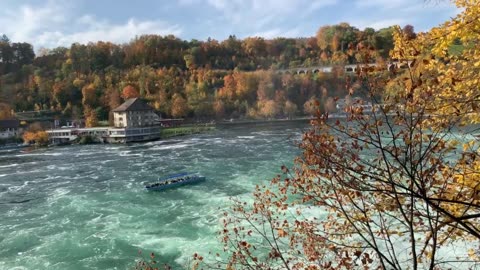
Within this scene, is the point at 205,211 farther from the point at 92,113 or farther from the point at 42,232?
the point at 92,113

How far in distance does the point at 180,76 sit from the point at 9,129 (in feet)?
135

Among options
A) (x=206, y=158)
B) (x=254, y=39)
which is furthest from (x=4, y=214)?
(x=254, y=39)

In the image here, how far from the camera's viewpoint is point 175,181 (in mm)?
21328

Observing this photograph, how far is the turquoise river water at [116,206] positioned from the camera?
492 inches

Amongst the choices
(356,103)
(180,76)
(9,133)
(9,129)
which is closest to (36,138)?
(9,133)

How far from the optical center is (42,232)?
578 inches

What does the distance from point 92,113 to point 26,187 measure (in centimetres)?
4431

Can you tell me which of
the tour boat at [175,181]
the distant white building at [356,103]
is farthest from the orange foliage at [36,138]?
the distant white building at [356,103]

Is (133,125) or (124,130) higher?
(133,125)

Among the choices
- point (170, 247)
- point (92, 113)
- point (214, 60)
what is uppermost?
point (214, 60)

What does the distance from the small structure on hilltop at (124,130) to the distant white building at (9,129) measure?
539 centimetres

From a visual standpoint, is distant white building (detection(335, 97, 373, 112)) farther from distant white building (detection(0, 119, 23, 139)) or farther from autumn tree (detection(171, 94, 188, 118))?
autumn tree (detection(171, 94, 188, 118))

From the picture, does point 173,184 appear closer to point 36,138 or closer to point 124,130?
point 124,130

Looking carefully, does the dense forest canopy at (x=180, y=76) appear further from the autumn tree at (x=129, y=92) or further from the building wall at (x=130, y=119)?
the building wall at (x=130, y=119)
